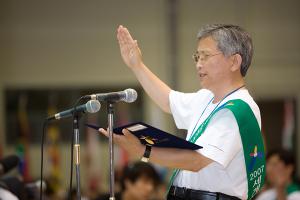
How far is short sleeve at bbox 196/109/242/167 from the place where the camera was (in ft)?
7.82

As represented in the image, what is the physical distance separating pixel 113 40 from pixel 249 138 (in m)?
8.16

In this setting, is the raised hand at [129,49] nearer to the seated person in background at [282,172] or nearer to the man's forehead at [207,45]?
the man's forehead at [207,45]

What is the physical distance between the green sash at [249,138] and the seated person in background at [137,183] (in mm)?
2052

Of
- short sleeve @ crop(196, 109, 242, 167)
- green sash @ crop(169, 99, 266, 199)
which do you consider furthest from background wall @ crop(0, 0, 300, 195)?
short sleeve @ crop(196, 109, 242, 167)

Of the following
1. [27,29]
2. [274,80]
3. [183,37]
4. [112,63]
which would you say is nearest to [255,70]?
[274,80]

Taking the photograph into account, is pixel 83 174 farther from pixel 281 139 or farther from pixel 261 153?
pixel 261 153

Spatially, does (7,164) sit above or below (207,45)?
below

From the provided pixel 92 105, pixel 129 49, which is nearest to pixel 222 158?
pixel 92 105

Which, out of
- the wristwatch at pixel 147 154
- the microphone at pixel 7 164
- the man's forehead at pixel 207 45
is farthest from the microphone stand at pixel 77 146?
the microphone at pixel 7 164

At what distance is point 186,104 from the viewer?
2912 mm

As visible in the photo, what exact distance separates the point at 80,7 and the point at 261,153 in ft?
26.7

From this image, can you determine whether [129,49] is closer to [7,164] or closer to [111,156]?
[111,156]

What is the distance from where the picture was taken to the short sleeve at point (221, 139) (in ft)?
7.82

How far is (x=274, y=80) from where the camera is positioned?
1053cm
